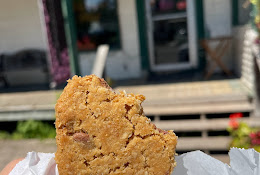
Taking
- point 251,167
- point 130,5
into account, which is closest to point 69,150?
point 251,167

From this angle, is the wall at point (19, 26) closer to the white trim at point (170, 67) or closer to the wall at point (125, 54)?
the wall at point (125, 54)

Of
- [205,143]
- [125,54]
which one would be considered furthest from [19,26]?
[205,143]

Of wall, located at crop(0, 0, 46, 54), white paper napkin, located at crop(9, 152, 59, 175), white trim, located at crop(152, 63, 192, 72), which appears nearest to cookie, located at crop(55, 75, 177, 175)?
white paper napkin, located at crop(9, 152, 59, 175)

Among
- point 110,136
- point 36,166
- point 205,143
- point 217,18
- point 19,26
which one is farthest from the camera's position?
point 19,26

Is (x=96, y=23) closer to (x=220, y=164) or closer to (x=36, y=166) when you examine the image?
(x=36, y=166)

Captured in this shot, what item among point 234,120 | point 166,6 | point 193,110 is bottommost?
point 234,120

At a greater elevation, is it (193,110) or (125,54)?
(125,54)

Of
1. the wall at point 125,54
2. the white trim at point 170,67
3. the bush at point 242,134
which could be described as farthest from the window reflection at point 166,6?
the bush at point 242,134
